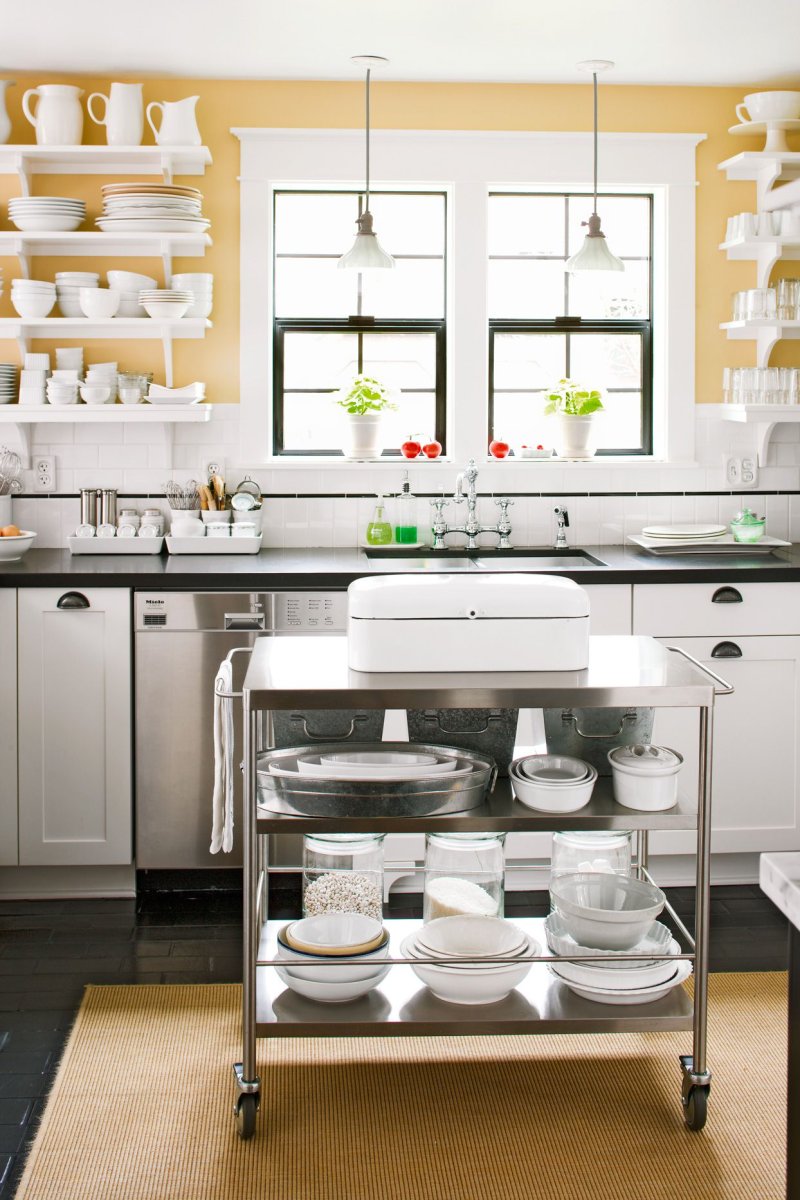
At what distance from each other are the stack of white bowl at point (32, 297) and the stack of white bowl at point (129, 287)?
0.23m

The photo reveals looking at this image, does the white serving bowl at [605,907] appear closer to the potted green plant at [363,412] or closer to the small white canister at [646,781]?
the small white canister at [646,781]

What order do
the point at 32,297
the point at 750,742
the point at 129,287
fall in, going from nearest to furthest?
1. the point at 750,742
2. the point at 32,297
3. the point at 129,287

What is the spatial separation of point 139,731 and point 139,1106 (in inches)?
58.2

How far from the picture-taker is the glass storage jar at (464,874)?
3.13m

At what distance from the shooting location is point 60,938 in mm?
4031

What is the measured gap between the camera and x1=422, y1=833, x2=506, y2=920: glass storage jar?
3.13m

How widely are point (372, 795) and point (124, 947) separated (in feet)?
5.05

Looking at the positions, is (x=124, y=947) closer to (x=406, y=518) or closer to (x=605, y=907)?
(x=605, y=907)

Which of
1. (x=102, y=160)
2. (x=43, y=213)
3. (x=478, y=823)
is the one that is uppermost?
(x=102, y=160)

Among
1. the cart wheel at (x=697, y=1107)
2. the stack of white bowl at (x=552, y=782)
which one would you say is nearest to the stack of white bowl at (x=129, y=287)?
the stack of white bowl at (x=552, y=782)

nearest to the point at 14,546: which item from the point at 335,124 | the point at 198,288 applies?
the point at 198,288

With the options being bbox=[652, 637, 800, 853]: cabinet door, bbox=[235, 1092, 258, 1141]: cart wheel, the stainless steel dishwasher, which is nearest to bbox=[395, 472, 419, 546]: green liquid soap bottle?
the stainless steel dishwasher

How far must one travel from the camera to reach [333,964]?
290 cm

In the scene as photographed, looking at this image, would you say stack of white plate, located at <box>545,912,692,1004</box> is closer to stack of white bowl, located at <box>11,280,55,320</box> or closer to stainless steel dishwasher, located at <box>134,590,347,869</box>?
stainless steel dishwasher, located at <box>134,590,347,869</box>
